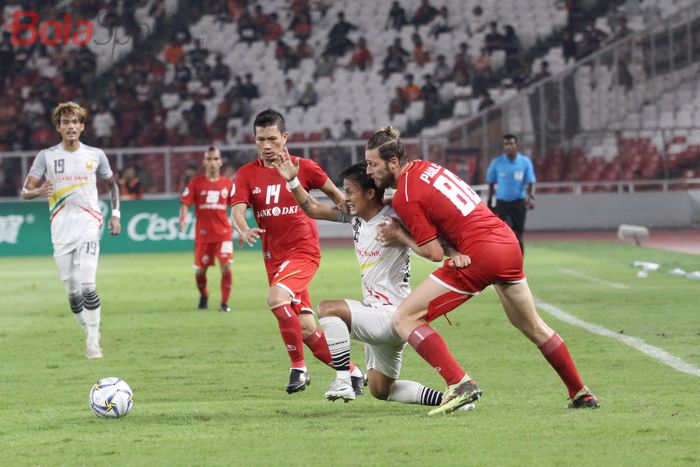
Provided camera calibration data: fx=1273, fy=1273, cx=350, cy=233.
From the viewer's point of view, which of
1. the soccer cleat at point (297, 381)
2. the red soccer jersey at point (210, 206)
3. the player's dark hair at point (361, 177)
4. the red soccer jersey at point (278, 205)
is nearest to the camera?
the player's dark hair at point (361, 177)

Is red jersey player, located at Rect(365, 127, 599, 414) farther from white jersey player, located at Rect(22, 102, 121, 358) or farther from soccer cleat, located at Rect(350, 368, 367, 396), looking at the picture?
white jersey player, located at Rect(22, 102, 121, 358)

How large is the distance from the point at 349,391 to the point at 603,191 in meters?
25.7

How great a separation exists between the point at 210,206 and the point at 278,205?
7.63 metres

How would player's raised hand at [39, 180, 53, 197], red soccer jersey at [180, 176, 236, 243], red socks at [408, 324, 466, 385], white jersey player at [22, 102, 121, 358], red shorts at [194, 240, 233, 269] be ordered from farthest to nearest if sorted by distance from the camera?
red soccer jersey at [180, 176, 236, 243]
red shorts at [194, 240, 233, 269]
white jersey player at [22, 102, 121, 358]
player's raised hand at [39, 180, 53, 197]
red socks at [408, 324, 466, 385]

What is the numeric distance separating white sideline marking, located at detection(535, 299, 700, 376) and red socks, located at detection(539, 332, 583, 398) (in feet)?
6.25

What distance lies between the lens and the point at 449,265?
738 centimetres

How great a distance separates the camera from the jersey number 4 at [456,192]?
730cm

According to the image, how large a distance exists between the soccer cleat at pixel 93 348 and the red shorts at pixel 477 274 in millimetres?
4788

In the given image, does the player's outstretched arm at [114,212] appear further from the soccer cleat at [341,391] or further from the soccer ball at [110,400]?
the soccer cleat at [341,391]

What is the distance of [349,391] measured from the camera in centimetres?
803

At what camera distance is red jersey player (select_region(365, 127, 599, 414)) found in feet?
23.8

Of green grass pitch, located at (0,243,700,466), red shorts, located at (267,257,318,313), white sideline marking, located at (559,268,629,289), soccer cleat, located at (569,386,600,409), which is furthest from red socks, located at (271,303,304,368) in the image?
white sideline marking, located at (559,268,629,289)

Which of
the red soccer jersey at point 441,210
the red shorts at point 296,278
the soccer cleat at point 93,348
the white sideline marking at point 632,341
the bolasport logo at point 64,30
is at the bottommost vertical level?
the white sideline marking at point 632,341

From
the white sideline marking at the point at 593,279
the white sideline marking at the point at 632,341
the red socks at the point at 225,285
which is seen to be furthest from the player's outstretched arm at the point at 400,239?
the white sideline marking at the point at 593,279
